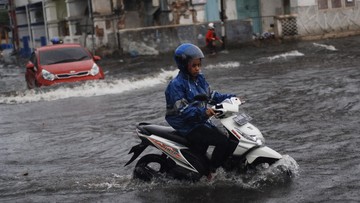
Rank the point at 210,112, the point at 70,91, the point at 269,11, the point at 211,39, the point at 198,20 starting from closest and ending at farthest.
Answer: the point at 210,112 < the point at 70,91 < the point at 211,39 < the point at 198,20 < the point at 269,11

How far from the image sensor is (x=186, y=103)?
6.88 m

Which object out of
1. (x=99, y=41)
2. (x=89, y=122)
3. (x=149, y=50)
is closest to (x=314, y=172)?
(x=89, y=122)

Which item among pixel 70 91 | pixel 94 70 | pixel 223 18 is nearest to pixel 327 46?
pixel 223 18

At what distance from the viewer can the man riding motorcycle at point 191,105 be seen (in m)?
6.91

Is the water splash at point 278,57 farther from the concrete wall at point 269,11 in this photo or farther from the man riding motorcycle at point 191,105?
the man riding motorcycle at point 191,105

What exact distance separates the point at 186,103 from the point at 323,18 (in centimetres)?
2717

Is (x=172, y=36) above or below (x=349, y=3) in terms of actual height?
below

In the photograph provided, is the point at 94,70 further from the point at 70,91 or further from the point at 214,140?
the point at 214,140

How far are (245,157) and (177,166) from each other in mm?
795

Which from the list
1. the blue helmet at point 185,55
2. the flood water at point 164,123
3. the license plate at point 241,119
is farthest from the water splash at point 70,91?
the license plate at point 241,119

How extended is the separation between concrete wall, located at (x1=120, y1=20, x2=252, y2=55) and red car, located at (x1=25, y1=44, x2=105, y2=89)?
1113 cm

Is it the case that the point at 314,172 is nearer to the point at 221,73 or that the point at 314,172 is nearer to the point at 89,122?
the point at 89,122

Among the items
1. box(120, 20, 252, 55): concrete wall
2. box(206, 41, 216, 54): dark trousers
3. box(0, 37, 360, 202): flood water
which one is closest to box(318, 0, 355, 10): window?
box(120, 20, 252, 55): concrete wall

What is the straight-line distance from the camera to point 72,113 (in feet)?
47.6
